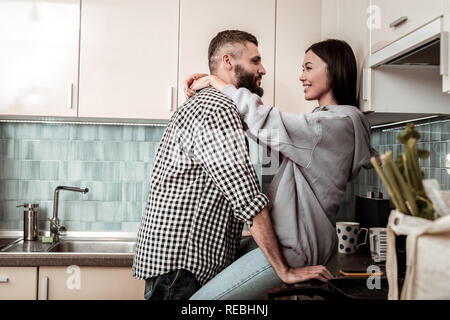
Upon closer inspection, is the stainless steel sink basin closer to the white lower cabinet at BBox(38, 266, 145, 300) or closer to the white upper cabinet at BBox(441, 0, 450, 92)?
the white lower cabinet at BBox(38, 266, 145, 300)

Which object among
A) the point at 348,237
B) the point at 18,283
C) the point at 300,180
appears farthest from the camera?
the point at 18,283

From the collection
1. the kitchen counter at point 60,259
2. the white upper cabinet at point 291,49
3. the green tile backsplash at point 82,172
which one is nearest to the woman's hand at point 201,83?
the white upper cabinet at point 291,49

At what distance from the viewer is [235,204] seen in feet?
4.31

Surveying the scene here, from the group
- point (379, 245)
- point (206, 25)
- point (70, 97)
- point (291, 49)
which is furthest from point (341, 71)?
point (70, 97)

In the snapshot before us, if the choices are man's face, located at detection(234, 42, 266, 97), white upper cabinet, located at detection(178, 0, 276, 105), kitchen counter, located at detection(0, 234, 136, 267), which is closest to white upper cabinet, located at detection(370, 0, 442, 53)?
man's face, located at detection(234, 42, 266, 97)

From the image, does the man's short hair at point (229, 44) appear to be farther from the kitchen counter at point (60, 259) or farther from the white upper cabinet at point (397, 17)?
the kitchen counter at point (60, 259)

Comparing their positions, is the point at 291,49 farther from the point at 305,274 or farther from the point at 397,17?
the point at 305,274

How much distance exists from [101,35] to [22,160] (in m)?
0.89

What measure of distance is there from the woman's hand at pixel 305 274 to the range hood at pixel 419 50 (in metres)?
0.59

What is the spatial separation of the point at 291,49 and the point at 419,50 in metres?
1.08

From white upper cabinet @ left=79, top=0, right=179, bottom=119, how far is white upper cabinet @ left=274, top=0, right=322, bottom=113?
53 cm

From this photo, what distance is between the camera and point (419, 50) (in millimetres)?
1384

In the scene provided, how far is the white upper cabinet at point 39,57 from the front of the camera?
7.57 feet

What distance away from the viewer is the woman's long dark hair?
5.54 ft
